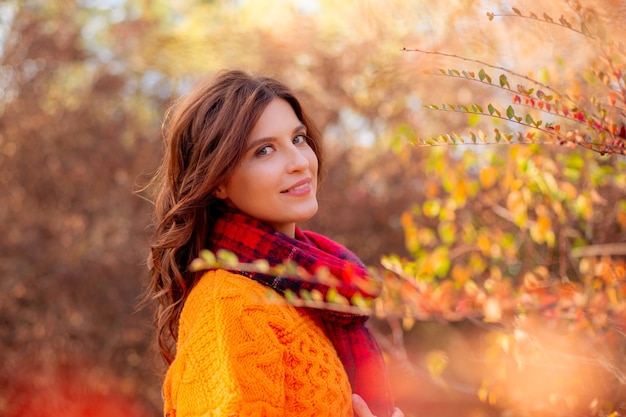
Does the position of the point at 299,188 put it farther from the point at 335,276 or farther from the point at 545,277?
the point at 545,277

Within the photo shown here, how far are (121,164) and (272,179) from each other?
3530 millimetres

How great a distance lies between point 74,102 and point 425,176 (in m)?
2.68

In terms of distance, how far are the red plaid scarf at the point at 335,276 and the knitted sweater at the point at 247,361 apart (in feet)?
0.25

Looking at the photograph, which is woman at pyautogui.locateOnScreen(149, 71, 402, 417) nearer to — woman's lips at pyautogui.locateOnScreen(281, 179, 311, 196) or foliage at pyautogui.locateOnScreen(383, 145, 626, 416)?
woman's lips at pyautogui.locateOnScreen(281, 179, 311, 196)

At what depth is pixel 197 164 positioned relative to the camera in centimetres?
201

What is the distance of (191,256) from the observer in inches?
81.1

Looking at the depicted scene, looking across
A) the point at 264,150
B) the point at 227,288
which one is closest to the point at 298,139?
the point at 264,150

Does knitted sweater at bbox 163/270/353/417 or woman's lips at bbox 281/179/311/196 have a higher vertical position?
woman's lips at bbox 281/179/311/196

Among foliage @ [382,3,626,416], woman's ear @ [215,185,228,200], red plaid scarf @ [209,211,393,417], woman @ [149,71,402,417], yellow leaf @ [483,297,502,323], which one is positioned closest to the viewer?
yellow leaf @ [483,297,502,323]

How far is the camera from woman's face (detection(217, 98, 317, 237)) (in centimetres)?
195

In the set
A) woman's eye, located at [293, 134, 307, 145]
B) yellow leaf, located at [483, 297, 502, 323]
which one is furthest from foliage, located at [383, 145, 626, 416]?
woman's eye, located at [293, 134, 307, 145]

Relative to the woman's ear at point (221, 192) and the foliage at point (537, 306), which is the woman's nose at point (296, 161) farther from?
the foliage at point (537, 306)

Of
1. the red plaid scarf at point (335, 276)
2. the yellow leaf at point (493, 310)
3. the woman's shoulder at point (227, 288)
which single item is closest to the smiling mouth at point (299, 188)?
the red plaid scarf at point (335, 276)

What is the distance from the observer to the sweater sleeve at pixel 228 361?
1568 millimetres
